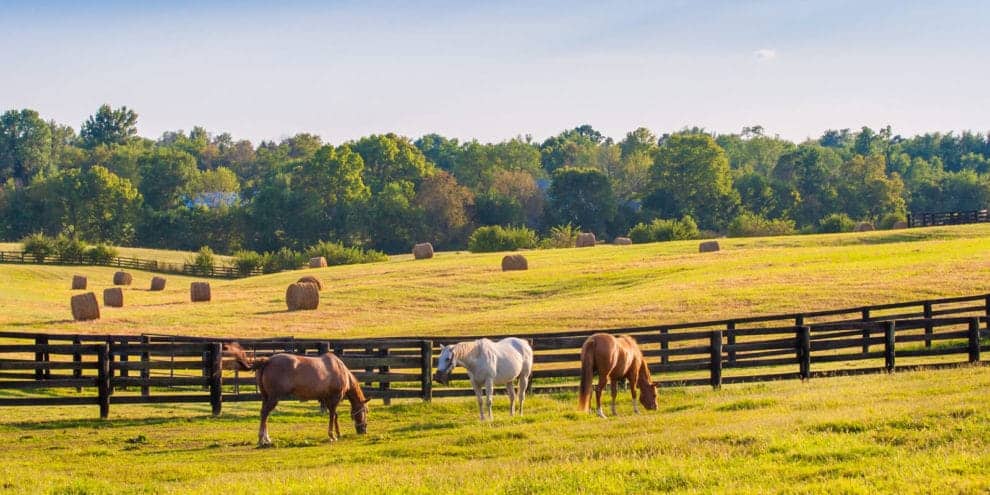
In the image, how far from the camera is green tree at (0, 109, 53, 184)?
16138cm

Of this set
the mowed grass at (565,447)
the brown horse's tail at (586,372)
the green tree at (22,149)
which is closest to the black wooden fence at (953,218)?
the mowed grass at (565,447)

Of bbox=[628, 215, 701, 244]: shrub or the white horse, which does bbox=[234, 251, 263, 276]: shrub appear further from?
the white horse

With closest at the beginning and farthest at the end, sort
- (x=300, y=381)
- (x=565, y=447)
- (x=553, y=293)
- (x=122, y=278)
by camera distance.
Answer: (x=565, y=447), (x=300, y=381), (x=553, y=293), (x=122, y=278)

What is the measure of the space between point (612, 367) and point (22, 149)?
6296 inches

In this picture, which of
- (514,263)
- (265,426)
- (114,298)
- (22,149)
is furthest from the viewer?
(22,149)

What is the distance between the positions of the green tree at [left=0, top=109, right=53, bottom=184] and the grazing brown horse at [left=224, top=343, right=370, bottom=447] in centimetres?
15180

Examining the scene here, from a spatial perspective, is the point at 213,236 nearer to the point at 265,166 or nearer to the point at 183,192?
the point at 183,192

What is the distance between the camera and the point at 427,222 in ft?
383

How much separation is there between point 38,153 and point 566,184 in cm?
8254

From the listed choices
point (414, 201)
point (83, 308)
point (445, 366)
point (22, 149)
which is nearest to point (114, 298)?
point (83, 308)

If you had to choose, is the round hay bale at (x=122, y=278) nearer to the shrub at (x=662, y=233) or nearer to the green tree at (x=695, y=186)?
the shrub at (x=662, y=233)

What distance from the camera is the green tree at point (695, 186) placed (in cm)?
11981

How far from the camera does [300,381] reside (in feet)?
54.1

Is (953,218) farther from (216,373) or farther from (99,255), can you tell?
(216,373)
